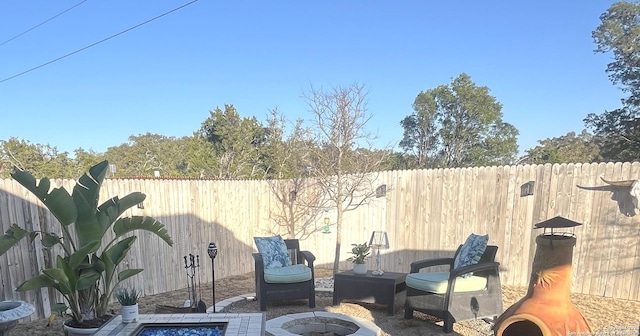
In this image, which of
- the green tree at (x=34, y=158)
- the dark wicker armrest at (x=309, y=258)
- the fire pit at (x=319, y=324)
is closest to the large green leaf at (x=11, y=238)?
the fire pit at (x=319, y=324)

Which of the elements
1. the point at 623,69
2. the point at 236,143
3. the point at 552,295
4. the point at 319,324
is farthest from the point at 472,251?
the point at 623,69

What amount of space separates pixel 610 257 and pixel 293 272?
4.00 metres

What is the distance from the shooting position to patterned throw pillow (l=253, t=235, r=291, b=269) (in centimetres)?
464

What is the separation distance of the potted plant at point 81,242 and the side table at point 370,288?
2.25m

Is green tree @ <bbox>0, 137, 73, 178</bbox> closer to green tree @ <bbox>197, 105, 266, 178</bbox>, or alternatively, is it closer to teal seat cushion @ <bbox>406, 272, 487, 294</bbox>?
green tree @ <bbox>197, 105, 266, 178</bbox>

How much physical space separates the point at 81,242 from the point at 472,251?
396 cm

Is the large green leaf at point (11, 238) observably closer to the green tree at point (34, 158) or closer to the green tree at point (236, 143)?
the green tree at point (236, 143)

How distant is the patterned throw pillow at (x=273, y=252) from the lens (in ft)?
15.2

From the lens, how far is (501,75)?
9312mm

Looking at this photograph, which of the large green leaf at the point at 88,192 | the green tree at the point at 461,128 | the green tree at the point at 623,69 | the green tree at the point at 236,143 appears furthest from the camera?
the green tree at the point at 461,128

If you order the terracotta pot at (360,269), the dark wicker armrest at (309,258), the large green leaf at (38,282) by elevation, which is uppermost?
the large green leaf at (38,282)

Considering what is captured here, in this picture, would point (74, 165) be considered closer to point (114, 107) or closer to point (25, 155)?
point (25, 155)

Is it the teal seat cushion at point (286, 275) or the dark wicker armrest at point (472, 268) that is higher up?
the dark wicker armrest at point (472, 268)

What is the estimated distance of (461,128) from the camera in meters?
15.0
